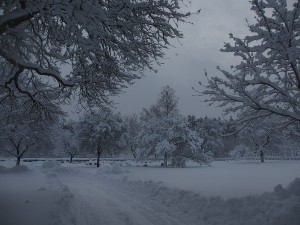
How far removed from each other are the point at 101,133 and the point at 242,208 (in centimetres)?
3934

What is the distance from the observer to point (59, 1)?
6777mm

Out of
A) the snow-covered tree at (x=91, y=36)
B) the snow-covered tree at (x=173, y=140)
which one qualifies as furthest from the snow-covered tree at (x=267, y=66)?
the snow-covered tree at (x=173, y=140)

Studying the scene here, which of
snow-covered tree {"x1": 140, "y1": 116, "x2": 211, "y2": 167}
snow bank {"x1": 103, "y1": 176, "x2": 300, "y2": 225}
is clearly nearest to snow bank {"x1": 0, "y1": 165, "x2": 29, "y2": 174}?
snow-covered tree {"x1": 140, "y1": 116, "x2": 211, "y2": 167}

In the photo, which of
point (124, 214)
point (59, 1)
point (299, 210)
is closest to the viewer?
point (59, 1)

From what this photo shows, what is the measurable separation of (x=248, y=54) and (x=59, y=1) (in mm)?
5328

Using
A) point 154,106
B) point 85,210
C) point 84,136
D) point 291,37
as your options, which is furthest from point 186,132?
point 291,37

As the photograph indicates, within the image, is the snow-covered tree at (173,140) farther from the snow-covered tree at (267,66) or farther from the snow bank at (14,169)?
the snow-covered tree at (267,66)

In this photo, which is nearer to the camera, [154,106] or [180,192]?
[180,192]

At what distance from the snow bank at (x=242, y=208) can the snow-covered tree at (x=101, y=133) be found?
114 feet

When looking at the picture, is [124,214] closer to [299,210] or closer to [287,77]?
[299,210]

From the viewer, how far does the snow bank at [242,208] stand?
26.4 ft

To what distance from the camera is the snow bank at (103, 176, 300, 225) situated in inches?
317

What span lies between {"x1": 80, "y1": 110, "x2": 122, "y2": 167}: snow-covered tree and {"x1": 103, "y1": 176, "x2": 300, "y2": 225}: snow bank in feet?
114

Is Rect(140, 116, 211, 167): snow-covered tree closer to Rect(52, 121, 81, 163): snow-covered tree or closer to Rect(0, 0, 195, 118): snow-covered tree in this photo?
Rect(52, 121, 81, 163): snow-covered tree
